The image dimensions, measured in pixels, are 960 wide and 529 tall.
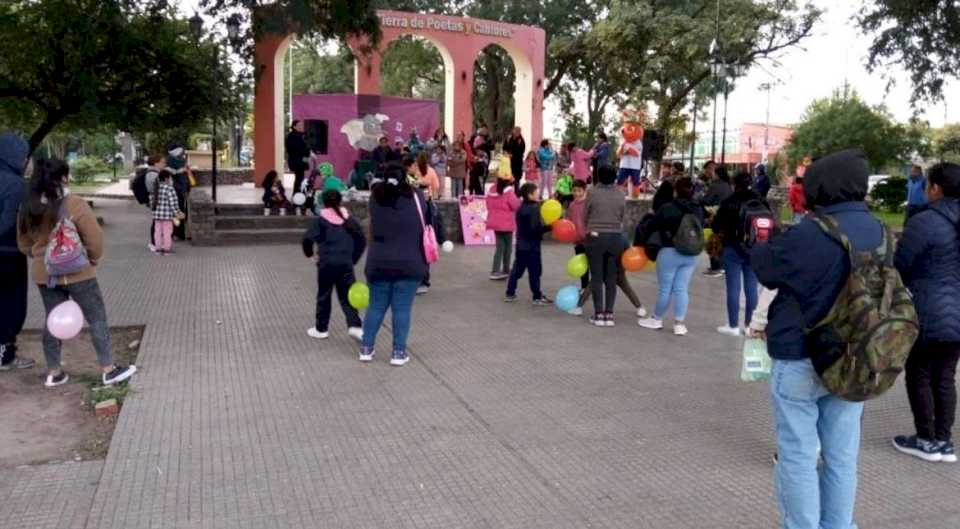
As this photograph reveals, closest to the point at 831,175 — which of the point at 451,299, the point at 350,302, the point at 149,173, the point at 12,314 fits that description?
the point at 350,302

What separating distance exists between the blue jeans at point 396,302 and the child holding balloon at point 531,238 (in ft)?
10.4

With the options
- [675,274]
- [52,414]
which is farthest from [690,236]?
[52,414]

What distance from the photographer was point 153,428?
520 centimetres

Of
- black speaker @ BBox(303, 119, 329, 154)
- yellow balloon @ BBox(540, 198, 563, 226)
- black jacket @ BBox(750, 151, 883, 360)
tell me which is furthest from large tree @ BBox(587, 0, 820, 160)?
black jacket @ BBox(750, 151, 883, 360)

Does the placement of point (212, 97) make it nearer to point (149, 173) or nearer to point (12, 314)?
point (149, 173)

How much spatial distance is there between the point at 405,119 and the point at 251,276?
11116 millimetres

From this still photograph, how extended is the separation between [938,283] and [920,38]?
811 inches

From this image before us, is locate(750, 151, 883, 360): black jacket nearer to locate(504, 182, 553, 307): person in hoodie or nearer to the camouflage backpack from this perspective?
the camouflage backpack

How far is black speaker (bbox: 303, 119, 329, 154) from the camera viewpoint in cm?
2016

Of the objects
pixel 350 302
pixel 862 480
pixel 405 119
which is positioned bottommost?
pixel 862 480

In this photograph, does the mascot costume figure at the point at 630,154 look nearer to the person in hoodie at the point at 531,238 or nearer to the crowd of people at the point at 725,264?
the crowd of people at the point at 725,264

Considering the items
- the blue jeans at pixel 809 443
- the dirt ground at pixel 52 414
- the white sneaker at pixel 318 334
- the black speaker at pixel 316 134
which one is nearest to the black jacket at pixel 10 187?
the dirt ground at pixel 52 414

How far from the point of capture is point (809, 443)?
3.32 m

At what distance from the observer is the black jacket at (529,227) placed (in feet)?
31.6
